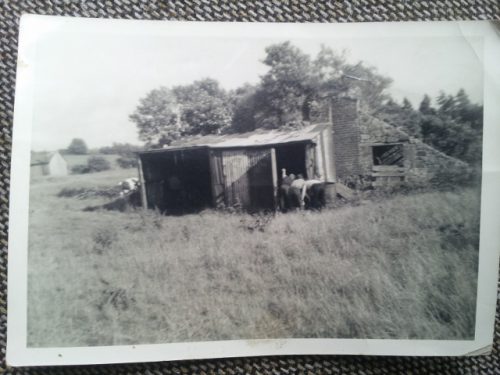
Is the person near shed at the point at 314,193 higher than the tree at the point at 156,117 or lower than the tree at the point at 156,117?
lower

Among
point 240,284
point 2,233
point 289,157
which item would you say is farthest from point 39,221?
point 289,157

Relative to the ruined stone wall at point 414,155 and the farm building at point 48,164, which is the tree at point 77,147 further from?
the ruined stone wall at point 414,155

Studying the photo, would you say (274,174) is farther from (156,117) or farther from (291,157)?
(156,117)

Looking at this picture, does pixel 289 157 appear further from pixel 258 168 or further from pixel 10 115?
pixel 10 115

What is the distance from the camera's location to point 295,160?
0.86 m

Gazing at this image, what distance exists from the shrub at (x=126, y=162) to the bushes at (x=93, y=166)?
0.09 feet

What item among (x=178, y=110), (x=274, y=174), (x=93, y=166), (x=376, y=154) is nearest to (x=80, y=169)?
(x=93, y=166)

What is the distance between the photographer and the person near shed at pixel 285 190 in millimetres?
849

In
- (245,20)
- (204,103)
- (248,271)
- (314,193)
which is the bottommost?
(248,271)

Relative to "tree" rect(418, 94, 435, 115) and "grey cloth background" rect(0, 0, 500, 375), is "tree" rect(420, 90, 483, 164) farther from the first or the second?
"grey cloth background" rect(0, 0, 500, 375)

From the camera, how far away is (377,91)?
87 centimetres

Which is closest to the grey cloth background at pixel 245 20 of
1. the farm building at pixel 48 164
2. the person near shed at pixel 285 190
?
the farm building at pixel 48 164

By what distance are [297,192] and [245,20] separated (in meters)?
0.46

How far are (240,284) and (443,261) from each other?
1.74ft
